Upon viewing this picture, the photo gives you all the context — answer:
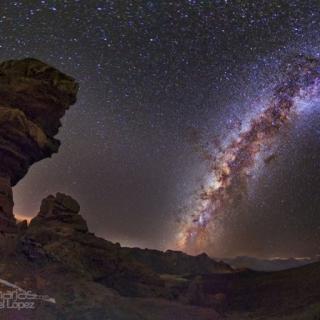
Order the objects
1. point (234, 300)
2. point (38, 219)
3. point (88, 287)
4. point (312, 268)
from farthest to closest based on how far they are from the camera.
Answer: point (312, 268)
point (234, 300)
point (38, 219)
point (88, 287)

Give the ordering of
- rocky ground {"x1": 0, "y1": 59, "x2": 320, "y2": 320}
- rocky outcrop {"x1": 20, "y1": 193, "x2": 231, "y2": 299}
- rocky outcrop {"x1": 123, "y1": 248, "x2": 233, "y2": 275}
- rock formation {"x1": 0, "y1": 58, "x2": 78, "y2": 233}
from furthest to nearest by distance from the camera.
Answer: rocky outcrop {"x1": 123, "y1": 248, "x2": 233, "y2": 275}
rock formation {"x1": 0, "y1": 58, "x2": 78, "y2": 233}
rocky outcrop {"x1": 20, "y1": 193, "x2": 231, "y2": 299}
rocky ground {"x1": 0, "y1": 59, "x2": 320, "y2": 320}

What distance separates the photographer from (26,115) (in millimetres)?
32969

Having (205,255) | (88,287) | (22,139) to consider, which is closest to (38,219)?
(22,139)

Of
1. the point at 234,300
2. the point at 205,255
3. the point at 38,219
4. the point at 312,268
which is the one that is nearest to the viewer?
the point at 38,219

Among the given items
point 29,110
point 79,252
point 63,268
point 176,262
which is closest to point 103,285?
point 63,268

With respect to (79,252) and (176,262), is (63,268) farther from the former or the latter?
(176,262)

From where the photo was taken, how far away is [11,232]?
29.5 metres

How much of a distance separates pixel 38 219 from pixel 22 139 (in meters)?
8.41

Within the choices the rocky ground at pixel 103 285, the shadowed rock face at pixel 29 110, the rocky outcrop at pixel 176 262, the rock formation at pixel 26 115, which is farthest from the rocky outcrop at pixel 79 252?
the rocky outcrop at pixel 176 262

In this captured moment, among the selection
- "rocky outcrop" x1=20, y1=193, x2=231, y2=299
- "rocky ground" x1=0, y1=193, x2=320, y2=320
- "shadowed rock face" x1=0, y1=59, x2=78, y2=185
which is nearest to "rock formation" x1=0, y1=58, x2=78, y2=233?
"shadowed rock face" x1=0, y1=59, x2=78, y2=185

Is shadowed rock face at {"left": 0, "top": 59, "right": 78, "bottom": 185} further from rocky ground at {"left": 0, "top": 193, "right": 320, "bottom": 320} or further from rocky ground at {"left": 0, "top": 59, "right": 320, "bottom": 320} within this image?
rocky ground at {"left": 0, "top": 193, "right": 320, "bottom": 320}

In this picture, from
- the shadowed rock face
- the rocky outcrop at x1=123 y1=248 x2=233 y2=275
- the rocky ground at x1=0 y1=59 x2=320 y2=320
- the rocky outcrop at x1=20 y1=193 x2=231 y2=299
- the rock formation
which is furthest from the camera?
the rocky outcrop at x1=123 y1=248 x2=233 y2=275

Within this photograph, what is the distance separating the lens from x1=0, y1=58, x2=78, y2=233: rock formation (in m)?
30.4

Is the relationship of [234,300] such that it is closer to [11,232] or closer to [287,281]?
[287,281]
